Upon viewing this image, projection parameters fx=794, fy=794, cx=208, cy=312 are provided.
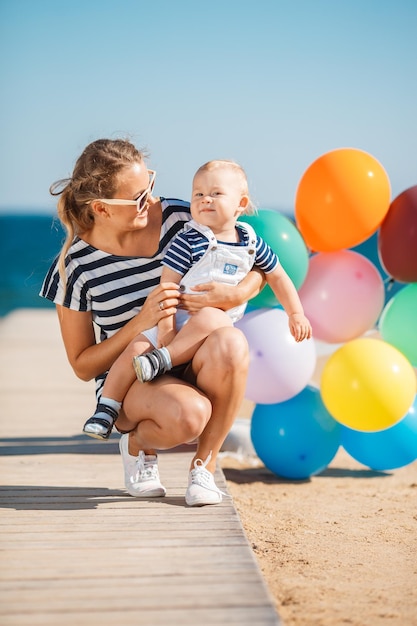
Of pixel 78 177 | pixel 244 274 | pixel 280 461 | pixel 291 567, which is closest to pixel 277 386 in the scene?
pixel 280 461

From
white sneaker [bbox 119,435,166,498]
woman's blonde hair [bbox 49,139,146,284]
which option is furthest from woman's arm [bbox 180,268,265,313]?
white sneaker [bbox 119,435,166,498]

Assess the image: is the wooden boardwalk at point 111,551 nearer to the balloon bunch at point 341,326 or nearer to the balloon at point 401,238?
the balloon bunch at point 341,326

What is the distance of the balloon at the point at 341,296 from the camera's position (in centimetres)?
414

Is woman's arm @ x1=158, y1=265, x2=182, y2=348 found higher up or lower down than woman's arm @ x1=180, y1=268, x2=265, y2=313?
lower down

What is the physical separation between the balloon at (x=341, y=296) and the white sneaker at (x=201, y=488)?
4.25ft

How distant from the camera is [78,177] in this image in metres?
3.32

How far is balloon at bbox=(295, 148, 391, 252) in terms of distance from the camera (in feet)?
13.1

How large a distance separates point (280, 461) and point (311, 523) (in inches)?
29.5

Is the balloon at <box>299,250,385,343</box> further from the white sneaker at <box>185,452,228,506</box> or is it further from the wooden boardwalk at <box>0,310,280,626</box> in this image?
the white sneaker at <box>185,452,228,506</box>

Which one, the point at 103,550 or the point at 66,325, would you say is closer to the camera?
the point at 103,550

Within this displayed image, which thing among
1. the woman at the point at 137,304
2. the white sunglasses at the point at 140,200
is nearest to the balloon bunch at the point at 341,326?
the woman at the point at 137,304

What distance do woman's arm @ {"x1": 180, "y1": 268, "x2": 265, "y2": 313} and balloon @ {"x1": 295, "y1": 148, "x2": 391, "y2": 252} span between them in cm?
88

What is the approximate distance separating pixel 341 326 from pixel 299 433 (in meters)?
0.62

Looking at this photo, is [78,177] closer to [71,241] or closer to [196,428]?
[71,241]
